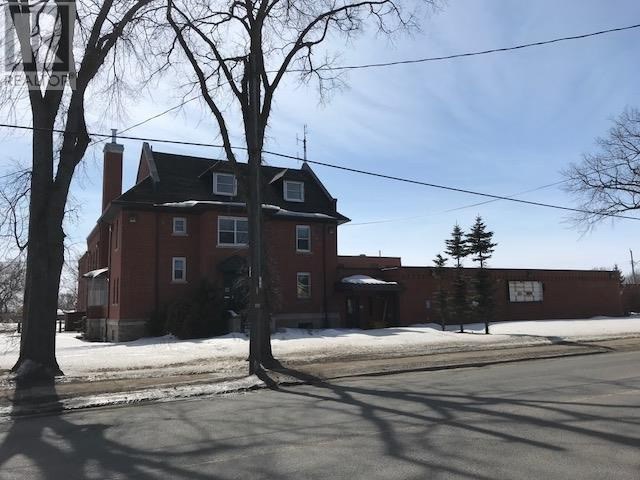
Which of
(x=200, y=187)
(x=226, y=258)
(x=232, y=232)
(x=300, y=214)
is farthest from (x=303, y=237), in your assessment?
(x=200, y=187)

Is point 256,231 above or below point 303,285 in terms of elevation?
above

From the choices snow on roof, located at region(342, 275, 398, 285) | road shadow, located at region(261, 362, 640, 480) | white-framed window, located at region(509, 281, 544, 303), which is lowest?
road shadow, located at region(261, 362, 640, 480)

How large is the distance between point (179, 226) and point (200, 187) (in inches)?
118

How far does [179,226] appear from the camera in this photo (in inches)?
1203

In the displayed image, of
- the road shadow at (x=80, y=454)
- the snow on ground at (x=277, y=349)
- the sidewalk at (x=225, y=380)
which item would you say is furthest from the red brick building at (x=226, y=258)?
Result: the road shadow at (x=80, y=454)

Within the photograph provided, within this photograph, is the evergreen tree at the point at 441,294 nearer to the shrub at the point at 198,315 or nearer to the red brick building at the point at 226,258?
the red brick building at the point at 226,258

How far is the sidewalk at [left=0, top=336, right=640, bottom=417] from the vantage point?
35.4 ft

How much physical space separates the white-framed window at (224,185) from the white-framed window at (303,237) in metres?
4.20

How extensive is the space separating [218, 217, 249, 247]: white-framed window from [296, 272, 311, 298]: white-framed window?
12.6 feet

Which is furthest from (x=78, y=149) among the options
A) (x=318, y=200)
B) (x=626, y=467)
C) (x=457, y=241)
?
(x=457, y=241)

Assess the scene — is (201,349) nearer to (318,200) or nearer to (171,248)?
(171,248)

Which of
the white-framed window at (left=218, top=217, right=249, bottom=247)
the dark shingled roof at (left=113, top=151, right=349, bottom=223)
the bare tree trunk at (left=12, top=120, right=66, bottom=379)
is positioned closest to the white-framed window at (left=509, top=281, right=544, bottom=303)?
the dark shingled roof at (left=113, top=151, right=349, bottom=223)

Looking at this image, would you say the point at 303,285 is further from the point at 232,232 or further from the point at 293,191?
the point at 293,191

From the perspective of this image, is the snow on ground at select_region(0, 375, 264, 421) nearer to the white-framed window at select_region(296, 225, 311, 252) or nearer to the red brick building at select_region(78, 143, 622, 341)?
the red brick building at select_region(78, 143, 622, 341)
